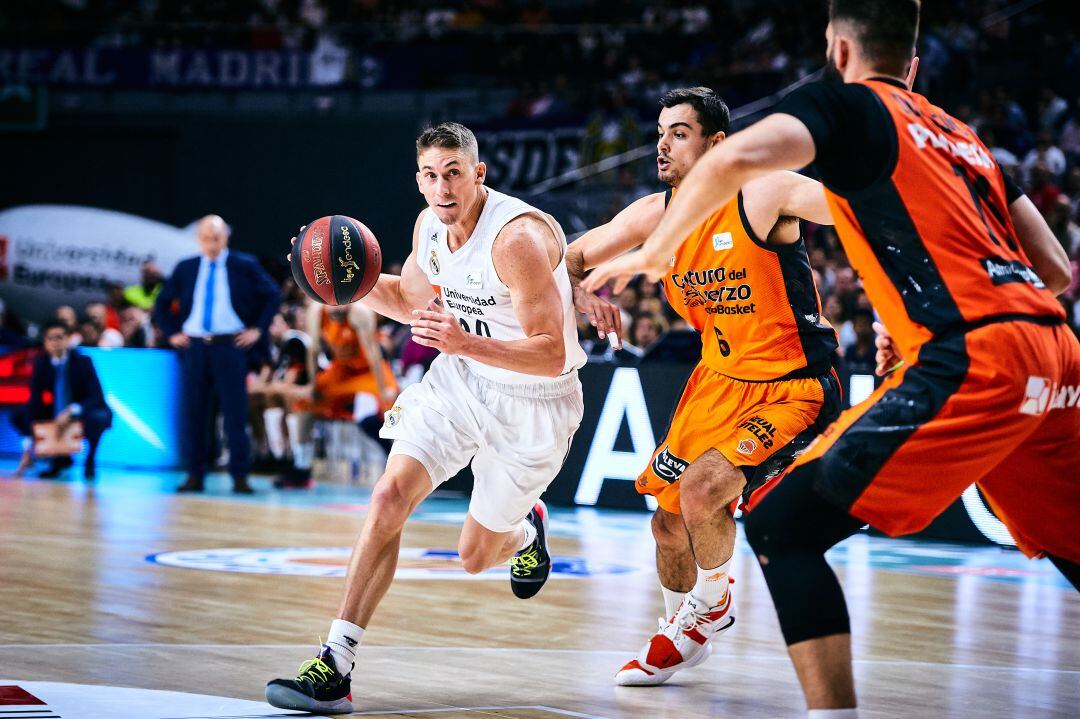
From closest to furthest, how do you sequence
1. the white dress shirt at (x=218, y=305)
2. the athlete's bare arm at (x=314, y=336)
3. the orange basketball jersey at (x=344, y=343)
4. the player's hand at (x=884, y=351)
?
the player's hand at (x=884, y=351)
the white dress shirt at (x=218, y=305)
the orange basketball jersey at (x=344, y=343)
the athlete's bare arm at (x=314, y=336)

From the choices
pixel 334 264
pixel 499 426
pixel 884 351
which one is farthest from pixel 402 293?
pixel 884 351

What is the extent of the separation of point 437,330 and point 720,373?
1322mm

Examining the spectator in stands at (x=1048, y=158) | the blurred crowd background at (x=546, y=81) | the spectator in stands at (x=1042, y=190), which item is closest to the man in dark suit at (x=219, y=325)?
the blurred crowd background at (x=546, y=81)

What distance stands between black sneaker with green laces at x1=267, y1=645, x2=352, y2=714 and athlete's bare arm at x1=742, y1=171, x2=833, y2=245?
2.10 meters

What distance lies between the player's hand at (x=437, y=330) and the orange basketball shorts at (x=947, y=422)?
1.40 meters

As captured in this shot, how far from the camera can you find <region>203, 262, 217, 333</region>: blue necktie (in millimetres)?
11562

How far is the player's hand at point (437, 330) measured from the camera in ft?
14.1

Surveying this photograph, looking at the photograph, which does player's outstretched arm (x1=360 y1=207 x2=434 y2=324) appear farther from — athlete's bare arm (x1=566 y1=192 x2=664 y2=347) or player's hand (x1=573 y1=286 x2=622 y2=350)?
player's hand (x1=573 y1=286 x2=622 y2=350)

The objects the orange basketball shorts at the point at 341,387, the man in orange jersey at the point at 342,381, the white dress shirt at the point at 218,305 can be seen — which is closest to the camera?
the man in orange jersey at the point at 342,381

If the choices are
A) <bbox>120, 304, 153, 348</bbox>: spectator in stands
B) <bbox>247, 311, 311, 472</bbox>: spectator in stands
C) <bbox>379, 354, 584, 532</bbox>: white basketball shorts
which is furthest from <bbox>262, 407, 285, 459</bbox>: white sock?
<bbox>379, 354, 584, 532</bbox>: white basketball shorts

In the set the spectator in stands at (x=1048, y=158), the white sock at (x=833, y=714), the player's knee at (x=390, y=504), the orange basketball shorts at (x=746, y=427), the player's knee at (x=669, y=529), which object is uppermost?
the spectator in stands at (x=1048, y=158)

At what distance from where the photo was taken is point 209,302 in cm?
1158

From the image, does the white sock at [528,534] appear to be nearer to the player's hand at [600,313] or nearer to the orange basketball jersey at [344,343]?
the player's hand at [600,313]

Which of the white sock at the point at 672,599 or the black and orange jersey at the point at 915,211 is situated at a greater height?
the black and orange jersey at the point at 915,211
